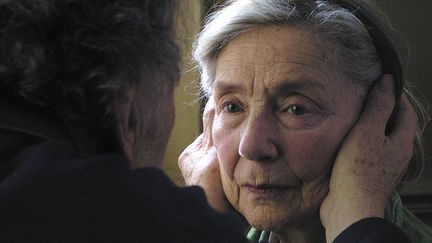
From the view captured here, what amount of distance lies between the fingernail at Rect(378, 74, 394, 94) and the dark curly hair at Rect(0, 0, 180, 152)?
0.98m

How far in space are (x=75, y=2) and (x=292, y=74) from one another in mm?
958

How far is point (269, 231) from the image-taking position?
208cm

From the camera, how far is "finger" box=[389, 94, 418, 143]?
196cm

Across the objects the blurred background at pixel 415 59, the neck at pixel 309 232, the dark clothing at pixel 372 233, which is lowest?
the blurred background at pixel 415 59

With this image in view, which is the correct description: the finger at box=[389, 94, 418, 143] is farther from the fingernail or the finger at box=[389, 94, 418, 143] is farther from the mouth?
the mouth

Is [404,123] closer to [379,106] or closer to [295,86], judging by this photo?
[379,106]

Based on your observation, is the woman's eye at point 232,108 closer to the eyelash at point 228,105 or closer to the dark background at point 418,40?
the eyelash at point 228,105

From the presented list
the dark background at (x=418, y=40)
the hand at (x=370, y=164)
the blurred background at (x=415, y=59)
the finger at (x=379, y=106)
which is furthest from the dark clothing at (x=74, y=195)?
the dark background at (x=418, y=40)

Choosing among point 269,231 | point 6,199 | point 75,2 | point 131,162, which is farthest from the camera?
point 269,231

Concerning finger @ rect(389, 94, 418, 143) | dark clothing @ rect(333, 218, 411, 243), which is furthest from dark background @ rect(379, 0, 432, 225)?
dark clothing @ rect(333, 218, 411, 243)

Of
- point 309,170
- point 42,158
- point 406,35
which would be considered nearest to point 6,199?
point 42,158

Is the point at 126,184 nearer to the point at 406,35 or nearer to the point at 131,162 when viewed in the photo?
the point at 131,162

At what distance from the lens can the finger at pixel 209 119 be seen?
2.13m

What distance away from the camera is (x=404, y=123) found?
198cm
